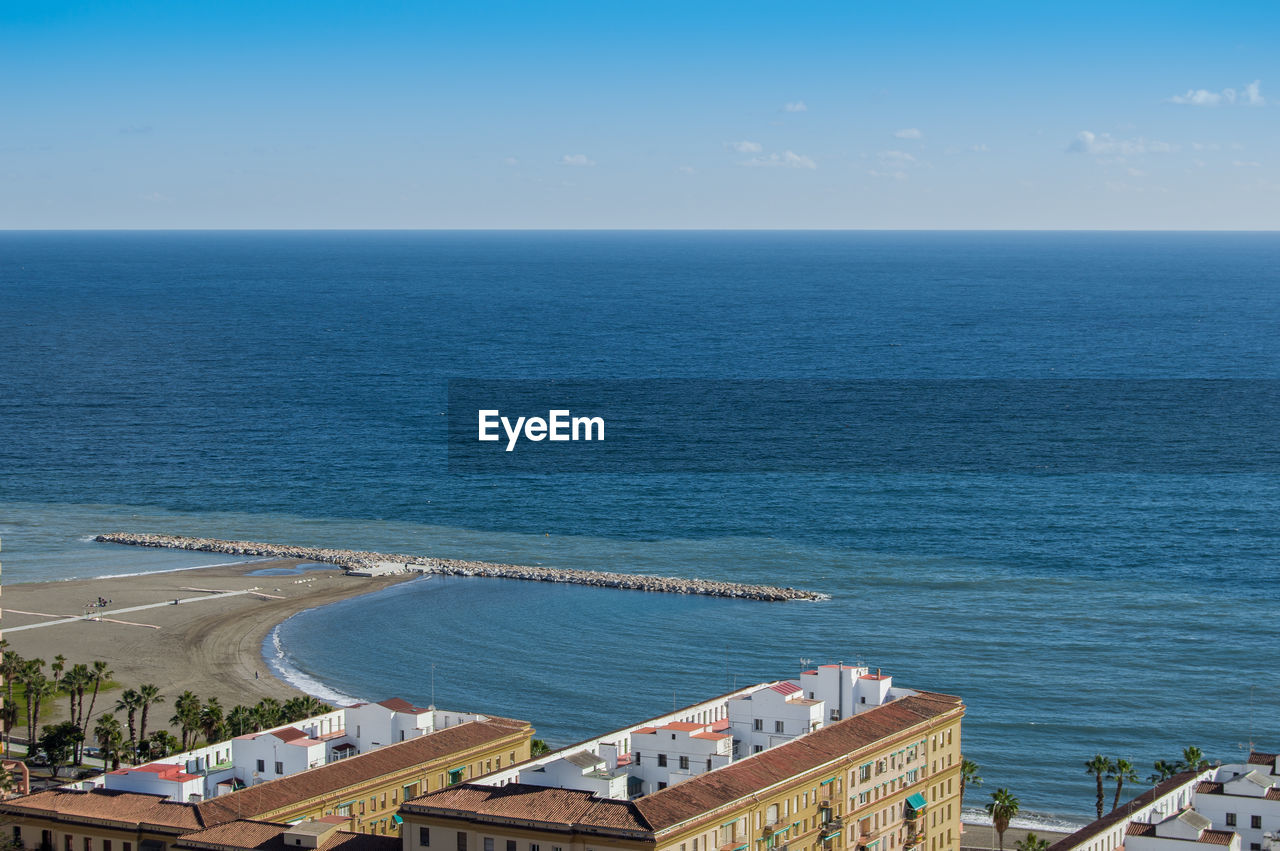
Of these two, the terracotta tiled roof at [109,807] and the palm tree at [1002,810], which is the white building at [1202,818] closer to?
the palm tree at [1002,810]

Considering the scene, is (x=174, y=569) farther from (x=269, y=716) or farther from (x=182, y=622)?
(x=269, y=716)

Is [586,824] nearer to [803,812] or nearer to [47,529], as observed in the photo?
[803,812]

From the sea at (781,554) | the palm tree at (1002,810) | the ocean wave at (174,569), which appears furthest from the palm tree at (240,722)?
the ocean wave at (174,569)

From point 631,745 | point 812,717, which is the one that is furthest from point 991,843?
point 631,745

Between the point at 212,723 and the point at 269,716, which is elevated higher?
the point at 269,716

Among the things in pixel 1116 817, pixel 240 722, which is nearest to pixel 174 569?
pixel 240 722

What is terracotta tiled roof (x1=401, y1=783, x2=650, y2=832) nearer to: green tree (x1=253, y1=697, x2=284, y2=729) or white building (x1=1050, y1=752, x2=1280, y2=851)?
white building (x1=1050, y1=752, x2=1280, y2=851)
